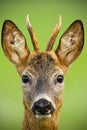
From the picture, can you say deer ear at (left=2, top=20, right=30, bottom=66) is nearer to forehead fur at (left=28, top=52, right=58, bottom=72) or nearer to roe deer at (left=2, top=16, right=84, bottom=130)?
roe deer at (left=2, top=16, right=84, bottom=130)

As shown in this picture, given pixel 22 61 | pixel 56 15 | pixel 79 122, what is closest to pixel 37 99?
pixel 22 61

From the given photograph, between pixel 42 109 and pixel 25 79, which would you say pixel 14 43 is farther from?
pixel 42 109

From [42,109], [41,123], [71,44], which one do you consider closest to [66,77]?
[71,44]

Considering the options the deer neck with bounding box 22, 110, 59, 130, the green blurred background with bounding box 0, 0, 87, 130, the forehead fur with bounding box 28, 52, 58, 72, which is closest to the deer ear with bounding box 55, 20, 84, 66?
the forehead fur with bounding box 28, 52, 58, 72

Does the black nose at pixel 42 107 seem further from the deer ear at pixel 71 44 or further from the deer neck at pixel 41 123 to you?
the deer ear at pixel 71 44

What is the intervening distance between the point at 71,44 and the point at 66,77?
2.91 meters

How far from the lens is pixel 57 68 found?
5148mm

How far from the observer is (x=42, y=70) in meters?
5.11

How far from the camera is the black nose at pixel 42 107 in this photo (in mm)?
4855

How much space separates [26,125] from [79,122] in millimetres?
2992

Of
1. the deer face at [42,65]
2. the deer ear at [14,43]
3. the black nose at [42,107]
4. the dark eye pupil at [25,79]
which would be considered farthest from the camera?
the deer ear at [14,43]

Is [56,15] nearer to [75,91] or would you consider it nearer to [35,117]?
[75,91]

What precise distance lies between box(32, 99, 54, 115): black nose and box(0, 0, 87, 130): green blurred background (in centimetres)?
237

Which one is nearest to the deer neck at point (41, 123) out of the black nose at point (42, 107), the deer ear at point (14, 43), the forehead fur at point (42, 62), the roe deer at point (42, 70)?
the roe deer at point (42, 70)
